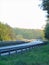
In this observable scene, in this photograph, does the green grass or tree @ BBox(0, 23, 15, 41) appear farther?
tree @ BBox(0, 23, 15, 41)

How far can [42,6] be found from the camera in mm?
39656

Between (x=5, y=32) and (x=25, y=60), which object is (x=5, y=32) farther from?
(x=25, y=60)

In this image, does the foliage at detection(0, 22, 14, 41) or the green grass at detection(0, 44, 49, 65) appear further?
the foliage at detection(0, 22, 14, 41)

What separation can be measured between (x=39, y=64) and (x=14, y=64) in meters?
1.21

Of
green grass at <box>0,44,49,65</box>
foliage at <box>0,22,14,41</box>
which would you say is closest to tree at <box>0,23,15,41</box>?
foliage at <box>0,22,14,41</box>

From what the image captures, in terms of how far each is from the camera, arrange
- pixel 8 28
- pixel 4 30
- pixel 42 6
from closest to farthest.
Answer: pixel 42 6 < pixel 4 30 < pixel 8 28

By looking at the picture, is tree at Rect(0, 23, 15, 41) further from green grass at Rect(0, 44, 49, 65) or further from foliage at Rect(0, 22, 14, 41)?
green grass at Rect(0, 44, 49, 65)

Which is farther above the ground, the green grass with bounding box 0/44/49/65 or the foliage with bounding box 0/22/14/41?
the green grass with bounding box 0/44/49/65

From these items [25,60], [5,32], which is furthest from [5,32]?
[25,60]

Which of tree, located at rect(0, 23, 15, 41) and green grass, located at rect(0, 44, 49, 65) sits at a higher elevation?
green grass, located at rect(0, 44, 49, 65)

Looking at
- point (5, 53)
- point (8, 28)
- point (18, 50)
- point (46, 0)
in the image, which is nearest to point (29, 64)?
point (5, 53)

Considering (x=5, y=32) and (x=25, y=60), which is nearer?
(x=25, y=60)

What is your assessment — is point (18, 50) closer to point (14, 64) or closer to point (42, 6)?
point (14, 64)

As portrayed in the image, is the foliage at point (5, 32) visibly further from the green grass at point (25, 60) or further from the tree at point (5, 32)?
Answer: the green grass at point (25, 60)
